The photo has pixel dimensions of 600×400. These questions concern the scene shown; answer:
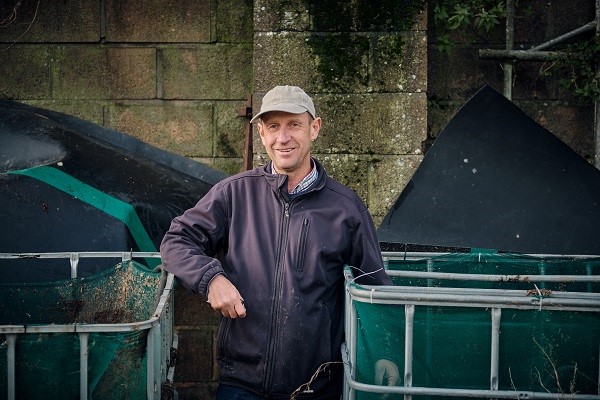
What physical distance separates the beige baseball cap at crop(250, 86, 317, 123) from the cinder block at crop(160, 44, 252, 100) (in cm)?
182

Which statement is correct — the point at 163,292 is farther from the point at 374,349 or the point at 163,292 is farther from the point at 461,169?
the point at 461,169

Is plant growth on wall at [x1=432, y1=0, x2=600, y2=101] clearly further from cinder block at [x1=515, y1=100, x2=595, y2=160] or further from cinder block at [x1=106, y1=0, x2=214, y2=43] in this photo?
cinder block at [x1=106, y1=0, x2=214, y2=43]

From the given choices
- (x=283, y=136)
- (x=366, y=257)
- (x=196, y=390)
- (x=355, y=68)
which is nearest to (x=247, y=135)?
(x=355, y=68)

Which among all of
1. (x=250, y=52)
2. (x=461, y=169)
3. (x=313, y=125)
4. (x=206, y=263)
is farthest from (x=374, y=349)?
(x=250, y=52)

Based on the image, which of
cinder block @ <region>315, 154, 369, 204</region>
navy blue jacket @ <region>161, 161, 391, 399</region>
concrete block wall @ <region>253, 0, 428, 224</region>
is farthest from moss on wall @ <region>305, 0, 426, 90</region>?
navy blue jacket @ <region>161, 161, 391, 399</region>

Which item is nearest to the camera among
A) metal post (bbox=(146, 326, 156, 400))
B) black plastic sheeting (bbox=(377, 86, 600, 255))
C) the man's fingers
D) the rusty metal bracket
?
metal post (bbox=(146, 326, 156, 400))

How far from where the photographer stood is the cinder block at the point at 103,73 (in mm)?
4871

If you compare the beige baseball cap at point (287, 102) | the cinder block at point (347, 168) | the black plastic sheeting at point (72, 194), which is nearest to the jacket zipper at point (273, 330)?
the beige baseball cap at point (287, 102)

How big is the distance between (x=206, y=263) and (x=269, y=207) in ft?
1.19

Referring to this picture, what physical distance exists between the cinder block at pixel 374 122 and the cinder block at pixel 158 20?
106 centimetres

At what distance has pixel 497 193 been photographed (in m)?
3.85

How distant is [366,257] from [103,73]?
8.69ft

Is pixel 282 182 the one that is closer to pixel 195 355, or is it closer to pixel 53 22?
pixel 195 355

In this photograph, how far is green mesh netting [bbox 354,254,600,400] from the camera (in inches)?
95.7
